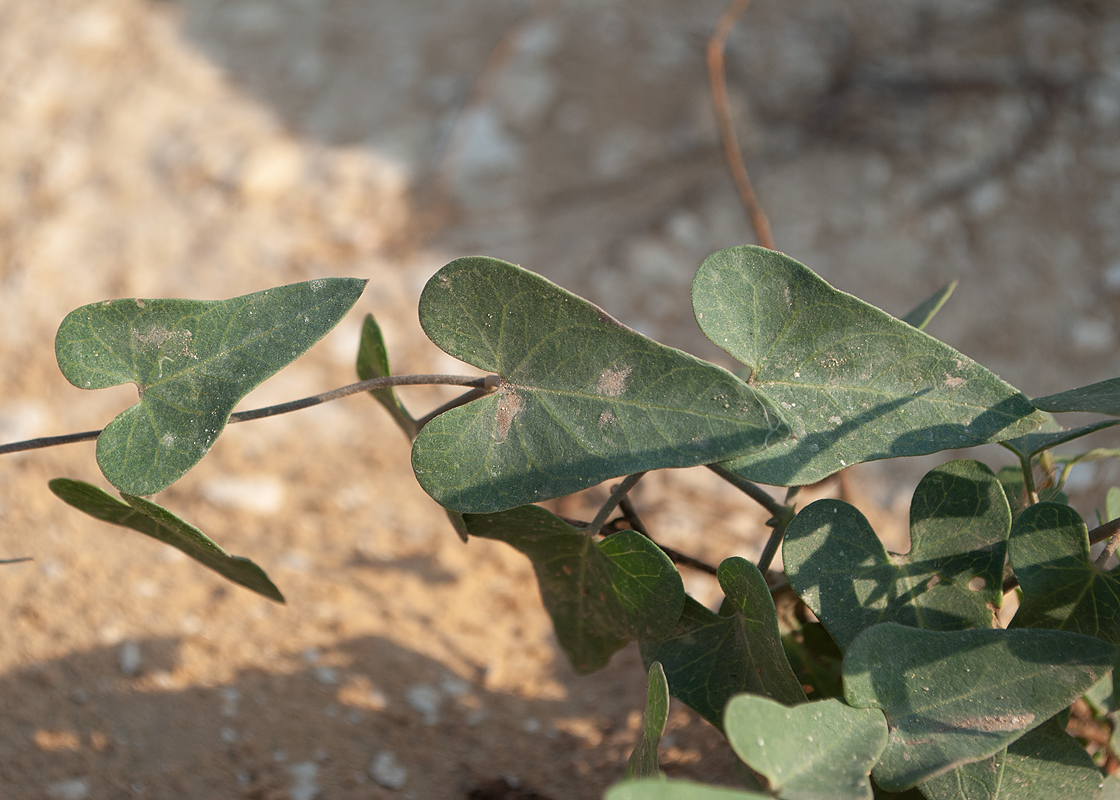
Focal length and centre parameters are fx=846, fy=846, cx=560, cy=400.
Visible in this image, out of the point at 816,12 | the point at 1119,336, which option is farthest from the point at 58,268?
the point at 1119,336

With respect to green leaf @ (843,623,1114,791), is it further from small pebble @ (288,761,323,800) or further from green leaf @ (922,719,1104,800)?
small pebble @ (288,761,323,800)

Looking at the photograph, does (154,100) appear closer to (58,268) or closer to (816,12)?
(58,268)

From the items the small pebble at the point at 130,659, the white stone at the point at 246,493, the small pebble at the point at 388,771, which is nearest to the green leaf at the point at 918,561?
the small pebble at the point at 388,771

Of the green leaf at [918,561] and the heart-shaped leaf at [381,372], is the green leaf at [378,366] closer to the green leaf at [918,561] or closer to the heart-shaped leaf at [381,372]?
the heart-shaped leaf at [381,372]

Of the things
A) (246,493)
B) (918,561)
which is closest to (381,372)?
(918,561)

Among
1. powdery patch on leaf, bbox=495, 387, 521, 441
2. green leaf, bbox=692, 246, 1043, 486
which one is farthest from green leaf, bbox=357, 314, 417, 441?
green leaf, bbox=692, 246, 1043, 486

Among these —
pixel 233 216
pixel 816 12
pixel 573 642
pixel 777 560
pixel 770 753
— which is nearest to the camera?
pixel 770 753
